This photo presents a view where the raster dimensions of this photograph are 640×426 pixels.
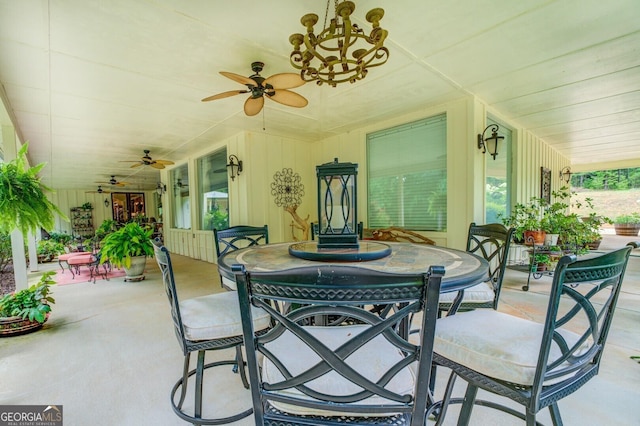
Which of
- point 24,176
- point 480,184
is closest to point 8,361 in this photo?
point 24,176

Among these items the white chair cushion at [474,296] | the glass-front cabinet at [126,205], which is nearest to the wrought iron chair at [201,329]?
the white chair cushion at [474,296]

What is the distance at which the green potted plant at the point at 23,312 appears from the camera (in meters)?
2.51

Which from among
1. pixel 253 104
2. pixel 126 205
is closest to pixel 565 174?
pixel 253 104

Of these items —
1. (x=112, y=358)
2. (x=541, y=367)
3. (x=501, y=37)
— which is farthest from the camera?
(x=501, y=37)

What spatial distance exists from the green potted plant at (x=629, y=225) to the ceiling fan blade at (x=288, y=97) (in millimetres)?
12143

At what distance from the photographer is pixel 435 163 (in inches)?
156

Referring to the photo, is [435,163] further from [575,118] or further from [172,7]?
[172,7]

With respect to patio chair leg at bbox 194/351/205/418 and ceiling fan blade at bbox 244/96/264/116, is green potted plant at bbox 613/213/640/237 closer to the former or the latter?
ceiling fan blade at bbox 244/96/264/116

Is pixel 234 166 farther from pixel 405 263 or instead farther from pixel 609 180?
pixel 609 180

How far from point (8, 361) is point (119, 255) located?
264cm

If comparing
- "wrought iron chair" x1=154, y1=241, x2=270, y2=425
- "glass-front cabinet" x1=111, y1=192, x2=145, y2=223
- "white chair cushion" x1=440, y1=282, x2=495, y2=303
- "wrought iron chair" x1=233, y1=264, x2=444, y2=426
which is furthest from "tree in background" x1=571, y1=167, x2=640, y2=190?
"glass-front cabinet" x1=111, y1=192, x2=145, y2=223

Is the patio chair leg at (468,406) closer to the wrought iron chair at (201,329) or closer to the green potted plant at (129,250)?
the wrought iron chair at (201,329)

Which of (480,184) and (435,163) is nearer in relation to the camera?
(480,184)

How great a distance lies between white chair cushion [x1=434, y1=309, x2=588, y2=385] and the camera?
924 millimetres
